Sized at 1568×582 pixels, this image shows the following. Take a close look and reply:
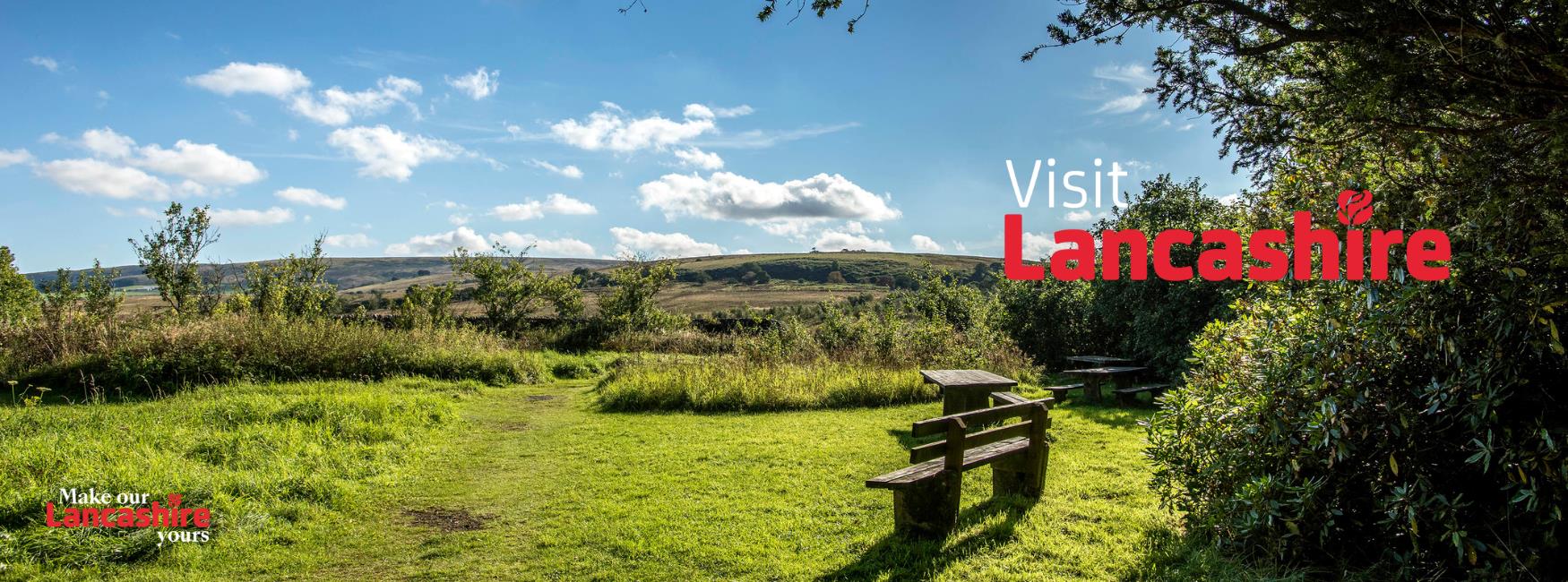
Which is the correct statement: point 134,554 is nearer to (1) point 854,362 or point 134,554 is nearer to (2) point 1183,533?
(2) point 1183,533

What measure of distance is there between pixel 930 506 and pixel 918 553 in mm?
347

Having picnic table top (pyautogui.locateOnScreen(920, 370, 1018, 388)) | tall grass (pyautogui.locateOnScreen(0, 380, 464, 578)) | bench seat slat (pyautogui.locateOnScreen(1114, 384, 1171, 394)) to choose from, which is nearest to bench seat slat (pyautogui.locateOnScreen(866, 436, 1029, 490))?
picnic table top (pyautogui.locateOnScreen(920, 370, 1018, 388))

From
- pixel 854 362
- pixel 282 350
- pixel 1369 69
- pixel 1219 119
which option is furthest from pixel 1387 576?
pixel 282 350

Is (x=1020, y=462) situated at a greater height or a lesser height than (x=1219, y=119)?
lesser

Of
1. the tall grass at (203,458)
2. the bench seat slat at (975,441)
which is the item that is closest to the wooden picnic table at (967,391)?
the bench seat slat at (975,441)

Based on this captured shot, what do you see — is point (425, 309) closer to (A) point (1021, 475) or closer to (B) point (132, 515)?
(B) point (132, 515)

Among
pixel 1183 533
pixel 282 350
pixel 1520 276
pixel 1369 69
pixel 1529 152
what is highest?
pixel 1369 69

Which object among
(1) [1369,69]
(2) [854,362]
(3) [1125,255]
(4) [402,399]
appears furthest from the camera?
(3) [1125,255]

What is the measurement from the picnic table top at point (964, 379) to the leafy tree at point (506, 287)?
13.0 meters

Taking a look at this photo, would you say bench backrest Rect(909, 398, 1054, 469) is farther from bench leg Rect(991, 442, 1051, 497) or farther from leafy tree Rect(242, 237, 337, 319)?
leafy tree Rect(242, 237, 337, 319)

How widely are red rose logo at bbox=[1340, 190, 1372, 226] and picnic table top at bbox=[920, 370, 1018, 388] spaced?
4674 millimetres

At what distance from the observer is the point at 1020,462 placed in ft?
18.9

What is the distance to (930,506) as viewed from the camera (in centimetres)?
480

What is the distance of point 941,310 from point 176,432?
46.9 feet
